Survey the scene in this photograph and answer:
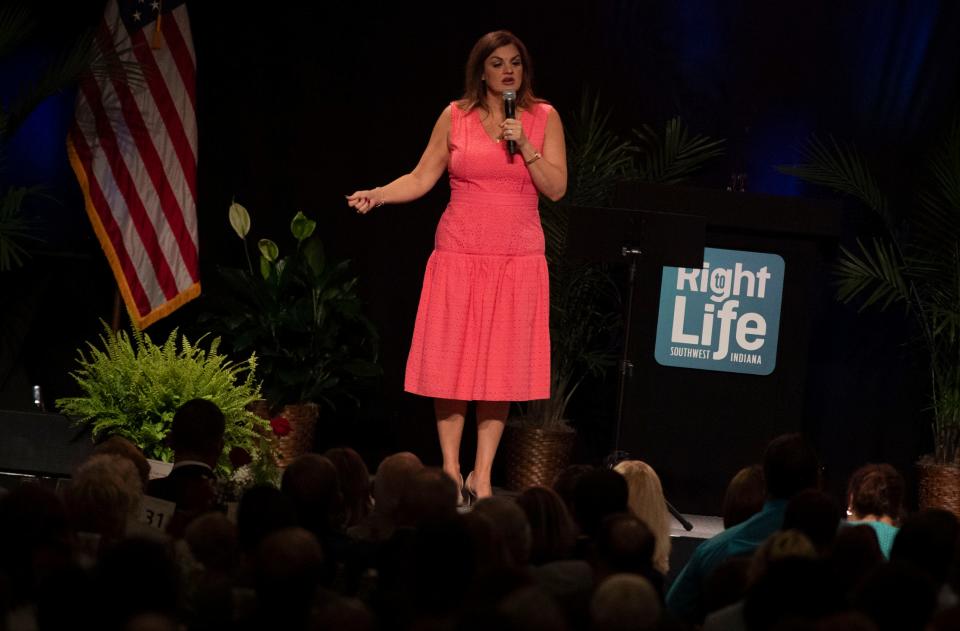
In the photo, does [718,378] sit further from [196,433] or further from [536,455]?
[196,433]

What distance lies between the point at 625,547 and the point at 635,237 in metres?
2.17

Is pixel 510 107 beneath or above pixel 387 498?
above

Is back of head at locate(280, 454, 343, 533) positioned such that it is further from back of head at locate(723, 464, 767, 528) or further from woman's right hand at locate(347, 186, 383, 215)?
woman's right hand at locate(347, 186, 383, 215)

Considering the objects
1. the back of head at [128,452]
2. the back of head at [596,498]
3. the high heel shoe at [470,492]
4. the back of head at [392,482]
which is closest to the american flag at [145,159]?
the high heel shoe at [470,492]


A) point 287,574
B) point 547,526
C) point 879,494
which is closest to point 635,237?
point 879,494

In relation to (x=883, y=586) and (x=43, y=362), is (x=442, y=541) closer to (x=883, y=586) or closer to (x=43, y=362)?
(x=883, y=586)

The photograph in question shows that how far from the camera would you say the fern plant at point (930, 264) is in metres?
6.23

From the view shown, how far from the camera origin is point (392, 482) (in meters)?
3.62

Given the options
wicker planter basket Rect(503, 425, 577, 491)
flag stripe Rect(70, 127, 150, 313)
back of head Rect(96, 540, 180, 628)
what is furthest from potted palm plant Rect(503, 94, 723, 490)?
back of head Rect(96, 540, 180, 628)

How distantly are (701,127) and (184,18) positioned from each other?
7.87 ft

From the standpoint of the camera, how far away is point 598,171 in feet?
21.0

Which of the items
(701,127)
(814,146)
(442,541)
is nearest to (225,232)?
(701,127)

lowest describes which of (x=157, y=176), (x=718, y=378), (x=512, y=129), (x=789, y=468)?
(x=789, y=468)

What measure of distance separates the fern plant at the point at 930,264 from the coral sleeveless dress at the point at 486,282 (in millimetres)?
1545
